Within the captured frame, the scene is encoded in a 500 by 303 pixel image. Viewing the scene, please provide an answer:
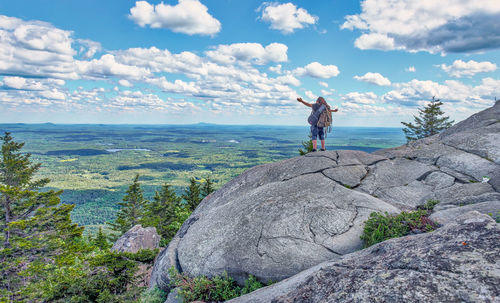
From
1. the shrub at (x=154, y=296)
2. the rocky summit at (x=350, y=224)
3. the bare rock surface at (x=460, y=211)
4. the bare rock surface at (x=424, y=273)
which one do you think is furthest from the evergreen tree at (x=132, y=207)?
the bare rock surface at (x=424, y=273)

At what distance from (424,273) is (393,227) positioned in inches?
165

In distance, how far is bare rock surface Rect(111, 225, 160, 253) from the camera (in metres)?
20.5

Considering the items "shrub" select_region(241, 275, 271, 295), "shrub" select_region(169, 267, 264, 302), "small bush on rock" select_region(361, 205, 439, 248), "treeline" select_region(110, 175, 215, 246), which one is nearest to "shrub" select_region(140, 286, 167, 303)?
"shrub" select_region(169, 267, 264, 302)

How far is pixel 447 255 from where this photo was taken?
452 cm

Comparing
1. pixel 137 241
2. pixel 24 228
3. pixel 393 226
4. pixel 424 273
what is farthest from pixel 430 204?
pixel 24 228

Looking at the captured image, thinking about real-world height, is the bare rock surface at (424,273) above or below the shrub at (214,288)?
above

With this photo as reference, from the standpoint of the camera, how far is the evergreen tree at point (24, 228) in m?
25.3

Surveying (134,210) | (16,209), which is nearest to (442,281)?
(16,209)

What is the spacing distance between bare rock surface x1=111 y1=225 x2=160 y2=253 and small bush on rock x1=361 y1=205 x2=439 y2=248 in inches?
686

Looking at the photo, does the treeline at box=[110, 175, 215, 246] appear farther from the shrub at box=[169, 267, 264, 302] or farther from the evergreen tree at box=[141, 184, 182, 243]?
the shrub at box=[169, 267, 264, 302]

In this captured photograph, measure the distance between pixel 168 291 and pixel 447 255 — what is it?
9.28 m

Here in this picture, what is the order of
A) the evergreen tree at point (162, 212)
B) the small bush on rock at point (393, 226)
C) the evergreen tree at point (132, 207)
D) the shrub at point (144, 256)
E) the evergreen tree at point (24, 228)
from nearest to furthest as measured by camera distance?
the small bush on rock at point (393, 226), the shrub at point (144, 256), the evergreen tree at point (24, 228), the evergreen tree at point (162, 212), the evergreen tree at point (132, 207)

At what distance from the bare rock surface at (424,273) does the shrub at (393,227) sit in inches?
90.7

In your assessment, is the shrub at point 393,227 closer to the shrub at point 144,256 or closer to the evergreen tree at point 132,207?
the shrub at point 144,256
